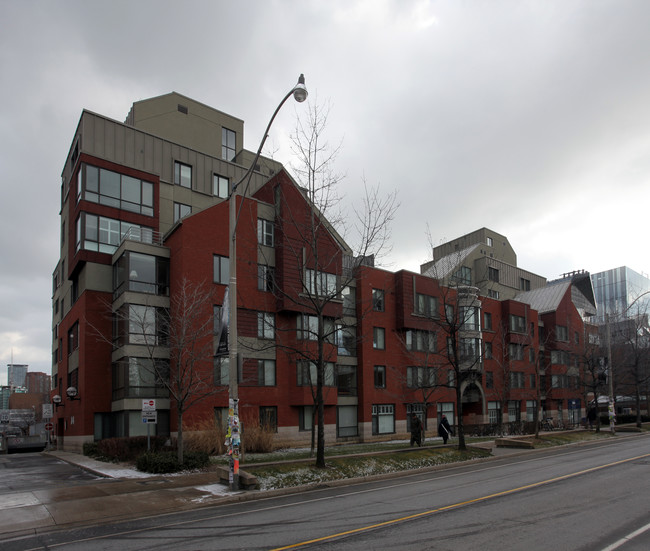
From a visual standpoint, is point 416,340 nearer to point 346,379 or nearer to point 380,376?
point 380,376

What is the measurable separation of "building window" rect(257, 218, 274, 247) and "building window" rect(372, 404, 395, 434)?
1389 centimetres

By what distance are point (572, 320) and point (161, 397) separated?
46624mm

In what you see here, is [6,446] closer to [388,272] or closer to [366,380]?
[366,380]

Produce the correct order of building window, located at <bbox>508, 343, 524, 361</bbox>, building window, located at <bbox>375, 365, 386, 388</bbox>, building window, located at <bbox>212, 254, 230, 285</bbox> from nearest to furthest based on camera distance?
building window, located at <bbox>212, 254, 230, 285</bbox>, building window, located at <bbox>375, 365, 386, 388</bbox>, building window, located at <bbox>508, 343, 524, 361</bbox>

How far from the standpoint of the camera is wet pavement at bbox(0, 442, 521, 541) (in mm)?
11734

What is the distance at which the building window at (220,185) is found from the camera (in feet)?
127

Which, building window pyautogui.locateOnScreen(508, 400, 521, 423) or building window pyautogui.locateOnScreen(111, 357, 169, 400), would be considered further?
building window pyautogui.locateOnScreen(508, 400, 521, 423)

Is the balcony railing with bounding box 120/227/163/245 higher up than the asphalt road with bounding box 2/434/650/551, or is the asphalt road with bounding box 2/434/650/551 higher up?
the balcony railing with bounding box 120/227/163/245

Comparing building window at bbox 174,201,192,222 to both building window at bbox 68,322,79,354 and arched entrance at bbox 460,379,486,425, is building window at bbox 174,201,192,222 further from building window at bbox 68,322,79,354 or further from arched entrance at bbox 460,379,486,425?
arched entrance at bbox 460,379,486,425

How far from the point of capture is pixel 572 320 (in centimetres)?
5888

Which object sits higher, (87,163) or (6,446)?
(87,163)

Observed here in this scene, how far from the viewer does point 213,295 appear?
2920cm

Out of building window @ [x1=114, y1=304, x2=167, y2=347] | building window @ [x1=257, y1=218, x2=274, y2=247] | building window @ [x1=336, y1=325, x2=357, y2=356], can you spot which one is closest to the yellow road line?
building window @ [x1=114, y1=304, x2=167, y2=347]

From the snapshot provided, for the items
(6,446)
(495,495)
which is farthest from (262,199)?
(6,446)
